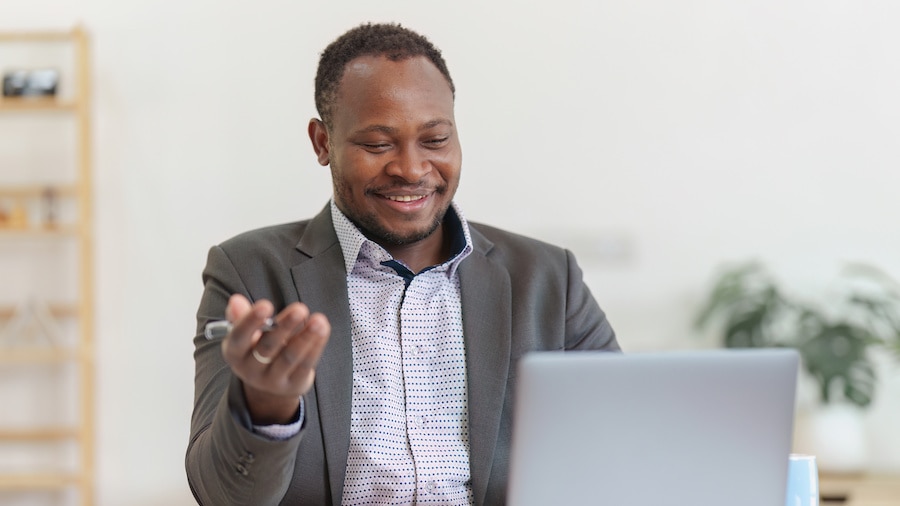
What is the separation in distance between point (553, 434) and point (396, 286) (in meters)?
0.73

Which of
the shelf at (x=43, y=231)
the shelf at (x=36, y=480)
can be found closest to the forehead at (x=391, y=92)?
the shelf at (x=43, y=231)

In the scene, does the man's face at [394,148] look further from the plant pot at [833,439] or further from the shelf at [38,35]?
the shelf at [38,35]

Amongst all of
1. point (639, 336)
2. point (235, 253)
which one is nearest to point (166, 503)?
point (639, 336)

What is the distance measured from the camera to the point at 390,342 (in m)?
1.59

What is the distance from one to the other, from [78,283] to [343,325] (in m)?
2.41

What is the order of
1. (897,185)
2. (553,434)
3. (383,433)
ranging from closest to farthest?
(553,434), (383,433), (897,185)

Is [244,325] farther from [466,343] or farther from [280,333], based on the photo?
[466,343]

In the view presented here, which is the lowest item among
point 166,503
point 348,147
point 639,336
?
point 166,503

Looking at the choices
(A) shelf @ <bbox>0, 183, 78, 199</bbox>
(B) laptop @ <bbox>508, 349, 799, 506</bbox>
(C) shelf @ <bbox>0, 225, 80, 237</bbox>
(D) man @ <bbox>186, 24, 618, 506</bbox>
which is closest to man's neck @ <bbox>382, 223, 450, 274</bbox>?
(D) man @ <bbox>186, 24, 618, 506</bbox>

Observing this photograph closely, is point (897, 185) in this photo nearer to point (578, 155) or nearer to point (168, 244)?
point (578, 155)

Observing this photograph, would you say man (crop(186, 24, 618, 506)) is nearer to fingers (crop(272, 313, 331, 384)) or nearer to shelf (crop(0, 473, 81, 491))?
fingers (crop(272, 313, 331, 384))

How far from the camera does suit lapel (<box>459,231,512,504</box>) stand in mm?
1520

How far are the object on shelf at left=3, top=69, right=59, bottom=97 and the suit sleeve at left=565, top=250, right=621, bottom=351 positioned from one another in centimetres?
242

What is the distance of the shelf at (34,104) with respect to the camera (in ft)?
11.5
